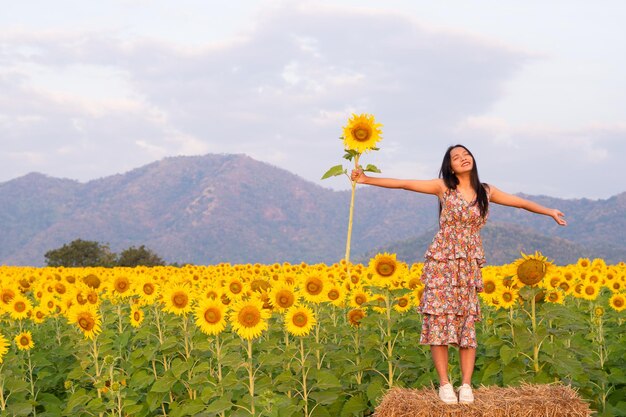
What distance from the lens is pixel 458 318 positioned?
299 inches

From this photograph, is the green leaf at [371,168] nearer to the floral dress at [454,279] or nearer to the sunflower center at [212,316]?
the floral dress at [454,279]

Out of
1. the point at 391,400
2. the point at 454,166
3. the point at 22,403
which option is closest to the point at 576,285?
the point at 454,166

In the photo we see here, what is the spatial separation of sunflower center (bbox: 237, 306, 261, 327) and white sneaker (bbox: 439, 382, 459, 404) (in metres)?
2.06

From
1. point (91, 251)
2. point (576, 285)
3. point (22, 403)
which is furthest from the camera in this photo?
point (91, 251)

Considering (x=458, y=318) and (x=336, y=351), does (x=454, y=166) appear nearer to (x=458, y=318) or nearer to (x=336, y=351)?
(x=458, y=318)

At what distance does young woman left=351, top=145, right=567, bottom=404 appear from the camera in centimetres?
753

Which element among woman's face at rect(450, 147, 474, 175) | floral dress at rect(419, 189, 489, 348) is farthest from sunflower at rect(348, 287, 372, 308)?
woman's face at rect(450, 147, 474, 175)

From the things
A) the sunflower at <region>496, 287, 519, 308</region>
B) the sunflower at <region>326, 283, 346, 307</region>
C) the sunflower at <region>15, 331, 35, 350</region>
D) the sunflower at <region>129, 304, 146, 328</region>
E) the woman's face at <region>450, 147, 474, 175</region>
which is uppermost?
the woman's face at <region>450, 147, 474, 175</region>

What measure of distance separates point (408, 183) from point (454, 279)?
122 centimetres

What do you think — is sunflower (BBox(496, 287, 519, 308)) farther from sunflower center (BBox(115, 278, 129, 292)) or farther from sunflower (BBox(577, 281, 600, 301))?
sunflower center (BBox(115, 278, 129, 292))

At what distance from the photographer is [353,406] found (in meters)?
8.38

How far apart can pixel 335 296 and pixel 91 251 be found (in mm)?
53006

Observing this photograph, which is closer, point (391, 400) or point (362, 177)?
point (391, 400)

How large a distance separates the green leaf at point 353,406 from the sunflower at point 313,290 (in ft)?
5.14
